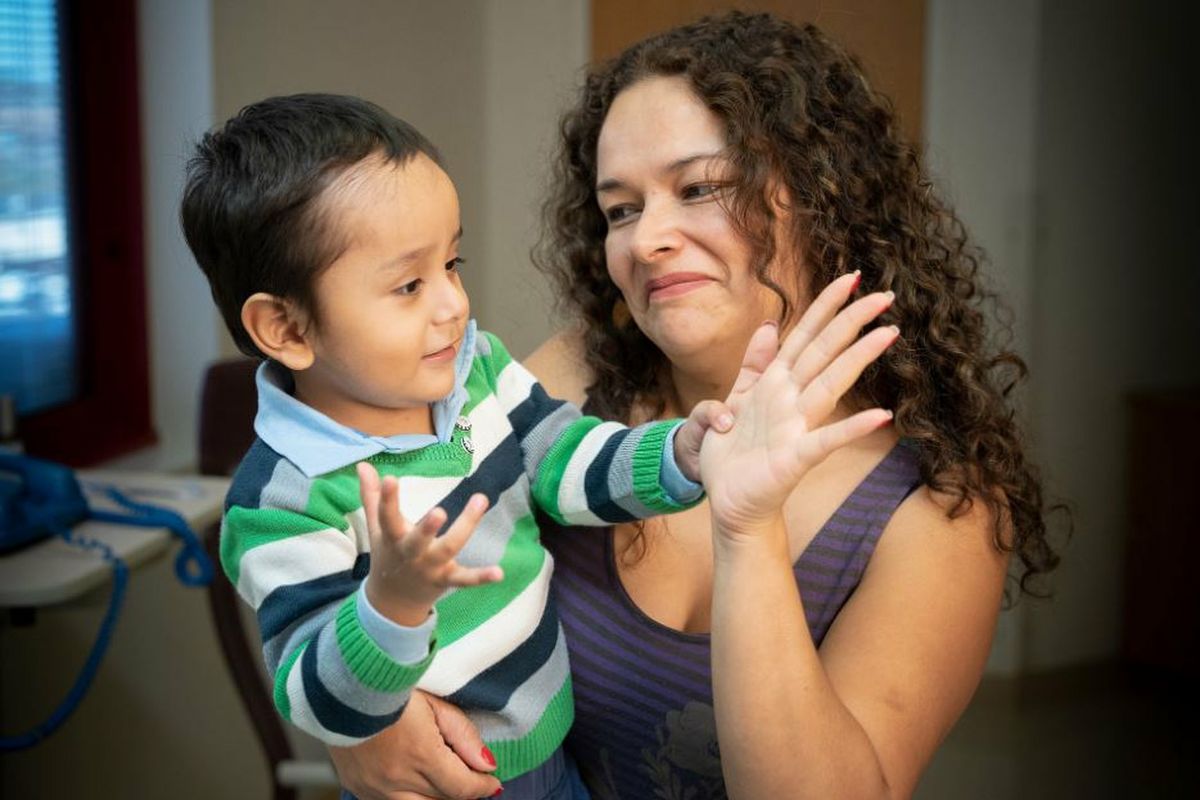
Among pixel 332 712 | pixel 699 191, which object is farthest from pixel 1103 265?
pixel 332 712

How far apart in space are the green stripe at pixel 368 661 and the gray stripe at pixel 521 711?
20cm

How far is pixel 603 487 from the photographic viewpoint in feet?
3.30

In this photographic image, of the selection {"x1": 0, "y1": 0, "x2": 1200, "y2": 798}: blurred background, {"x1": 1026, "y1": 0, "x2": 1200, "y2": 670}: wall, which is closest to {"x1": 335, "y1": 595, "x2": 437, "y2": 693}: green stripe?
{"x1": 0, "y1": 0, "x2": 1200, "y2": 798}: blurred background

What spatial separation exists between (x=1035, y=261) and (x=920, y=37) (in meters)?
1.07

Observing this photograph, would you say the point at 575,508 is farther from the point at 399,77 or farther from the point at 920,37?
the point at 920,37

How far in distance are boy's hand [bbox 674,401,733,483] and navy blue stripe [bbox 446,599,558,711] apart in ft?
0.60

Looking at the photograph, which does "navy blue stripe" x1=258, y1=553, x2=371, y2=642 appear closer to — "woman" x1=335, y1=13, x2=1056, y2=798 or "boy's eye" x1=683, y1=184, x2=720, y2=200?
"woman" x1=335, y1=13, x2=1056, y2=798

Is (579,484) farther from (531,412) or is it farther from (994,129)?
(994,129)

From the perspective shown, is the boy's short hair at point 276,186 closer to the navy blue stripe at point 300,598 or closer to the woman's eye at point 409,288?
the woman's eye at point 409,288

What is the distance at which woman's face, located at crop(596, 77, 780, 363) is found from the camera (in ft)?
3.63

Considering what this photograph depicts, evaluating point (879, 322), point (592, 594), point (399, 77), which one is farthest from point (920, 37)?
point (592, 594)

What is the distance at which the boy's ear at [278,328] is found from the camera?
920 millimetres

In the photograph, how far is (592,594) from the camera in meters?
1.14

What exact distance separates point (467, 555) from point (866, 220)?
1.56 ft
